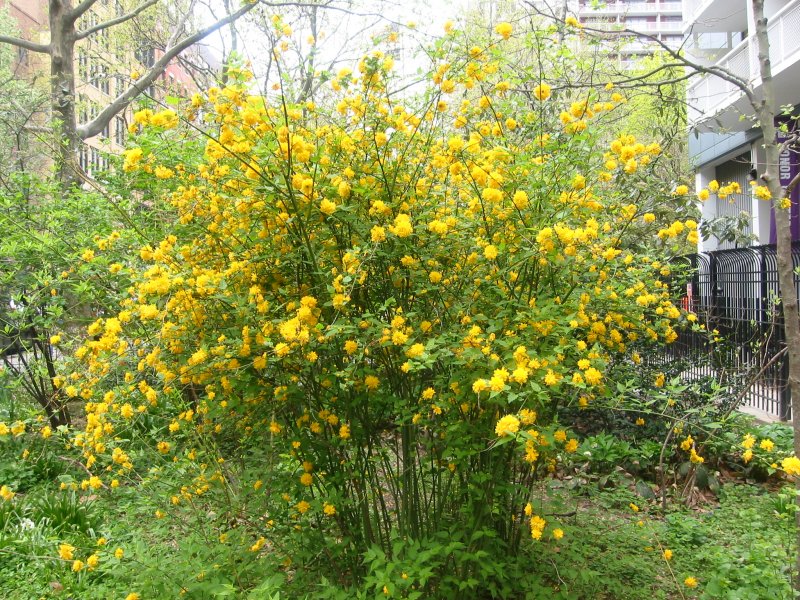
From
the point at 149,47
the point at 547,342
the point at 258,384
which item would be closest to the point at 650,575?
the point at 547,342

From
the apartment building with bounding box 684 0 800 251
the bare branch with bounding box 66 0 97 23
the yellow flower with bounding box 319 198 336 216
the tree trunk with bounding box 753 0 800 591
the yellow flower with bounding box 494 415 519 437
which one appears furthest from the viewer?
the apartment building with bounding box 684 0 800 251

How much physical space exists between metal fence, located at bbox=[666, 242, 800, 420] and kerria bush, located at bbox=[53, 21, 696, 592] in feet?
10.1

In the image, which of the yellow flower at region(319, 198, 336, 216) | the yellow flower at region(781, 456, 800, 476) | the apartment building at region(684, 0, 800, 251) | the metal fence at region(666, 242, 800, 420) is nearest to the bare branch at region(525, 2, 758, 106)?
the yellow flower at region(319, 198, 336, 216)

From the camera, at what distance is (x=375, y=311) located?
2400 millimetres

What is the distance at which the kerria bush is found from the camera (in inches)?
86.0

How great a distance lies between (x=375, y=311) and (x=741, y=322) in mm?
6356

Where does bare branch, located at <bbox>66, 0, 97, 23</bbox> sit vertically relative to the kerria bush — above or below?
above

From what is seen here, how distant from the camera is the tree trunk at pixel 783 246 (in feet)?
8.54

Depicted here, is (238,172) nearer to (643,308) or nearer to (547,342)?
(547,342)

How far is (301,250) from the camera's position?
7.68ft

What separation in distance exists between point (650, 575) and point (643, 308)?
144cm

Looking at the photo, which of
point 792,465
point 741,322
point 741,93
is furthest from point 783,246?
point 741,93

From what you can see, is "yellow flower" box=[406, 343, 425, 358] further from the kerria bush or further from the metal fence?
the metal fence

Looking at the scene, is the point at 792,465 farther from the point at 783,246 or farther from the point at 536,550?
the point at 536,550
